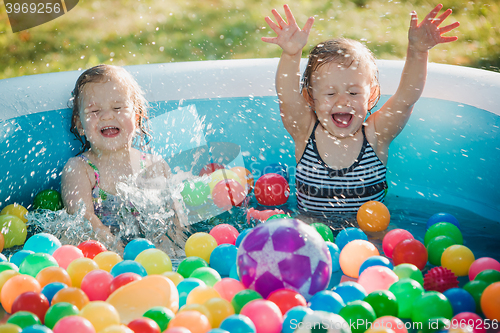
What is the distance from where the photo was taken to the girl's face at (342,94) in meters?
2.06

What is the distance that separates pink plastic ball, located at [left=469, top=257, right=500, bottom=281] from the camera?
5.00 feet

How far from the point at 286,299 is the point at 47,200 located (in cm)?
132

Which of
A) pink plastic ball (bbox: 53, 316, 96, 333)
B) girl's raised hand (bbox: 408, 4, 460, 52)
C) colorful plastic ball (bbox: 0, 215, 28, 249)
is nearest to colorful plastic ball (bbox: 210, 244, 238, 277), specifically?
pink plastic ball (bbox: 53, 316, 96, 333)

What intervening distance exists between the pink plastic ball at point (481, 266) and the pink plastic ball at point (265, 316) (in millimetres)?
649

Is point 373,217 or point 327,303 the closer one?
point 327,303

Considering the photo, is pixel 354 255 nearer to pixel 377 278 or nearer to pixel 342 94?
pixel 377 278

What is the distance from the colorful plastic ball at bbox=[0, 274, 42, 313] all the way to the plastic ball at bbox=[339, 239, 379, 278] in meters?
0.95

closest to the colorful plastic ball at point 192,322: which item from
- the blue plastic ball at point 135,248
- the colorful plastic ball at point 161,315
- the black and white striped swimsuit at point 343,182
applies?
the colorful plastic ball at point 161,315

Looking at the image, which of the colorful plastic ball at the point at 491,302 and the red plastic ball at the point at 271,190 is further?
the red plastic ball at the point at 271,190

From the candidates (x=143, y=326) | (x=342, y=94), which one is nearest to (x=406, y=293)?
(x=143, y=326)

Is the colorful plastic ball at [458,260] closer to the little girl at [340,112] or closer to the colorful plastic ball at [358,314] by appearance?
the colorful plastic ball at [358,314]

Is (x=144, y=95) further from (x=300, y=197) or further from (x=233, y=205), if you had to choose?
(x=300, y=197)

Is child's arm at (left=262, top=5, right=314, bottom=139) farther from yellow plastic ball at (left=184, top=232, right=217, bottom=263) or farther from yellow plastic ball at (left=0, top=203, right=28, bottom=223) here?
yellow plastic ball at (left=0, top=203, right=28, bottom=223)

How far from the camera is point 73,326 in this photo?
119 cm
